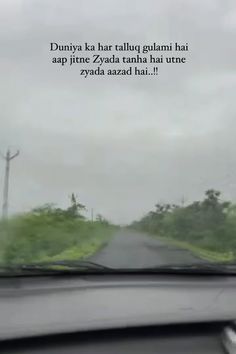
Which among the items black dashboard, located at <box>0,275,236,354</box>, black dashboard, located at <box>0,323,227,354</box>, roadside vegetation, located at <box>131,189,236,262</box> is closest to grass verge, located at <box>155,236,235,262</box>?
roadside vegetation, located at <box>131,189,236,262</box>

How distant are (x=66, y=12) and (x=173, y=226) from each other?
0.96 m

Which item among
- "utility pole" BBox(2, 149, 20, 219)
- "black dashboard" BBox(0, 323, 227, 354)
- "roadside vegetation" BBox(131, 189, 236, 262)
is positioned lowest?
"black dashboard" BBox(0, 323, 227, 354)

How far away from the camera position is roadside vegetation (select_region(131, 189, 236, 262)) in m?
3.14

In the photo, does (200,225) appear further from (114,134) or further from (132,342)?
(132,342)

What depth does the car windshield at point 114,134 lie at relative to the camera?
3002 millimetres

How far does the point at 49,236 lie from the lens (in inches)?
123

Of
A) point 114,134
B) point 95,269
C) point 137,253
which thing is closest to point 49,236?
point 95,269

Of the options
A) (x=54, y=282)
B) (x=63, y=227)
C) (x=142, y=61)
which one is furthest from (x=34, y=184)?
(x=142, y=61)

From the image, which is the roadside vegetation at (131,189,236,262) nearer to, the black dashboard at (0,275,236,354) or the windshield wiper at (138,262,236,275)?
the windshield wiper at (138,262,236,275)

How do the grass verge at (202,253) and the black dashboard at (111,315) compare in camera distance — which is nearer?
the black dashboard at (111,315)

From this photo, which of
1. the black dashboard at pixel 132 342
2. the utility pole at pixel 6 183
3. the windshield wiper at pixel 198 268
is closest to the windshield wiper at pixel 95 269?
the windshield wiper at pixel 198 268

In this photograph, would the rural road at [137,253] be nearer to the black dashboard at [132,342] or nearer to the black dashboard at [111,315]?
the black dashboard at [111,315]

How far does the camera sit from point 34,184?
310 cm

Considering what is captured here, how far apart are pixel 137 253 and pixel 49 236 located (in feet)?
1.19
